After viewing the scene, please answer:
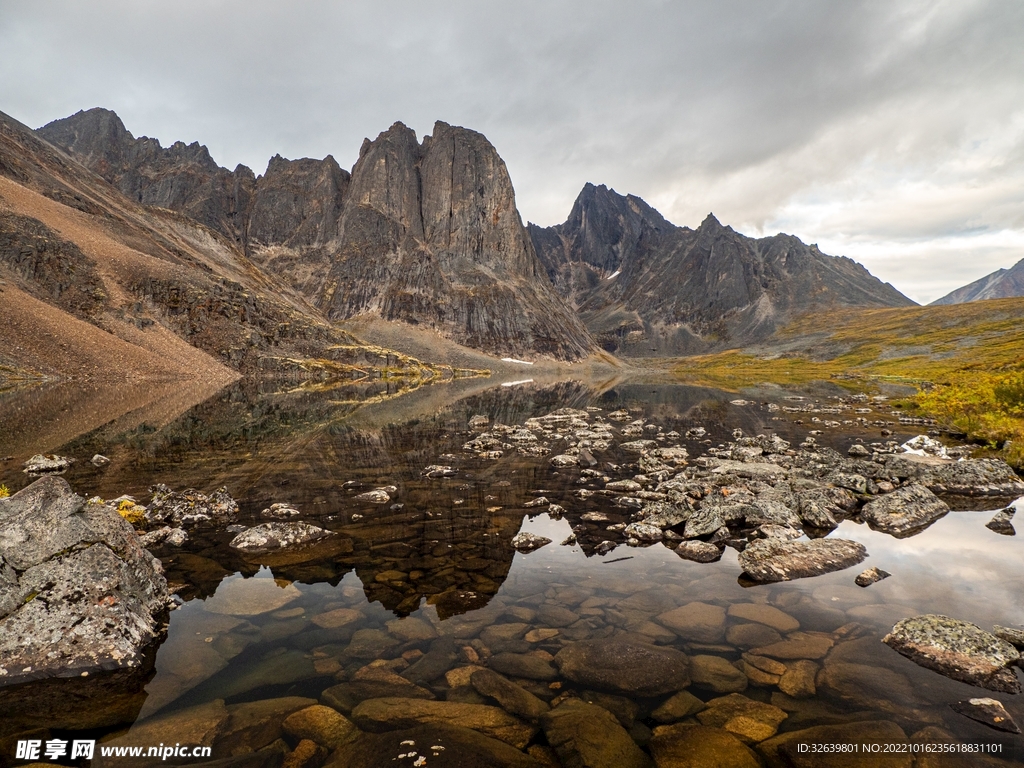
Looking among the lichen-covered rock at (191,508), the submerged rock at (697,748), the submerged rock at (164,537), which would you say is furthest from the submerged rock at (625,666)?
the lichen-covered rock at (191,508)

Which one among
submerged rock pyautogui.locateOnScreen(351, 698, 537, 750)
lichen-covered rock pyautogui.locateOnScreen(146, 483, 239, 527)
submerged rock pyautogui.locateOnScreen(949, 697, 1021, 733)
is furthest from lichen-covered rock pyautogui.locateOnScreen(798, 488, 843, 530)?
lichen-covered rock pyautogui.locateOnScreen(146, 483, 239, 527)

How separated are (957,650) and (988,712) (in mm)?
1609

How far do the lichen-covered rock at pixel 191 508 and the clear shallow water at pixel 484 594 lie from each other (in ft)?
2.32

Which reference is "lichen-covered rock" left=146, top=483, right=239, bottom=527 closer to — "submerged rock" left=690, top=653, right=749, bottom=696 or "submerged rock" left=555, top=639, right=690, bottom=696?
"submerged rock" left=555, top=639, right=690, bottom=696

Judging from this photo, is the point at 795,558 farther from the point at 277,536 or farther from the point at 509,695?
the point at 277,536

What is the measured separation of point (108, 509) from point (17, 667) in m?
3.65

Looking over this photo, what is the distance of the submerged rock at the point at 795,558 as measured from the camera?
12.1m

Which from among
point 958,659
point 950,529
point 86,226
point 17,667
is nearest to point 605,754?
point 958,659

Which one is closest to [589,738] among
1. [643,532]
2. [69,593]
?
[643,532]

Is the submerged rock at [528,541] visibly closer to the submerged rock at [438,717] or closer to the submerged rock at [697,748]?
the submerged rock at [438,717]

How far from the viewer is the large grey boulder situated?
25.6 ft

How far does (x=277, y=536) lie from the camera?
13992 mm

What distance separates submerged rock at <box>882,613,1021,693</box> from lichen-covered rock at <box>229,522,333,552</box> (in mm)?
14426

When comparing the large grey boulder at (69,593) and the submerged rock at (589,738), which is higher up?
the large grey boulder at (69,593)
